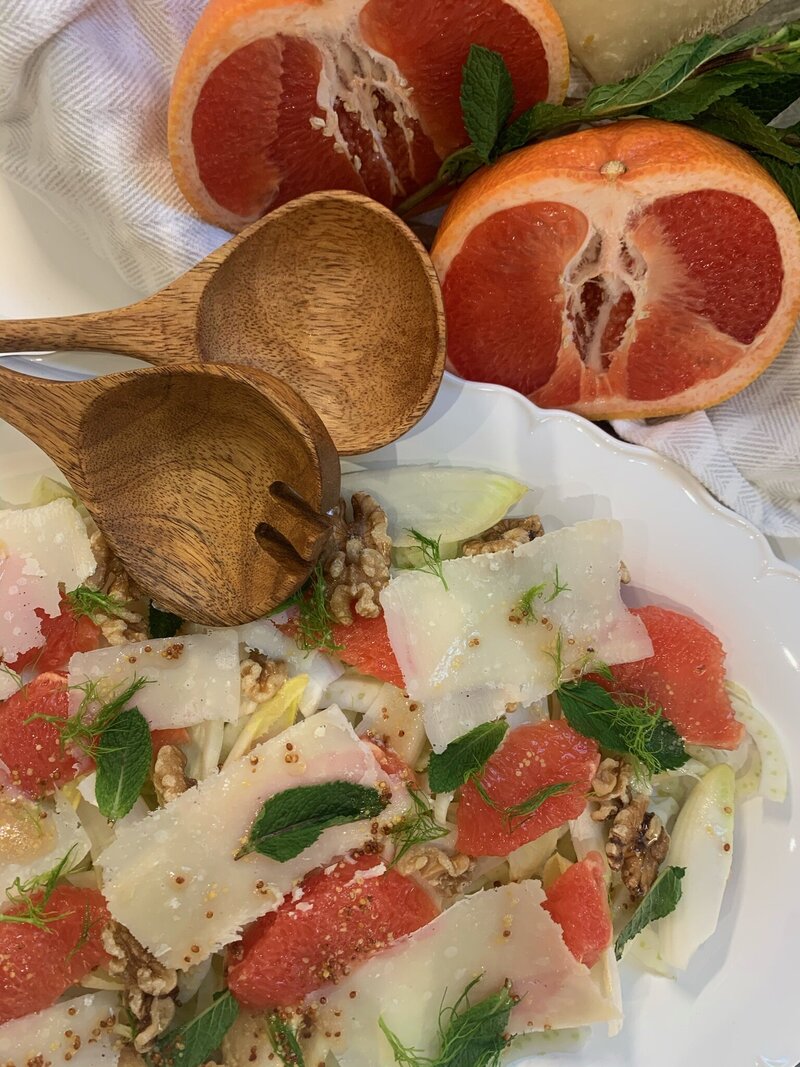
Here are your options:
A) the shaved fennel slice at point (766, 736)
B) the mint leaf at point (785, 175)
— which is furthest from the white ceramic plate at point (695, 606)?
the mint leaf at point (785, 175)

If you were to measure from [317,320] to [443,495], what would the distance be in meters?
0.44

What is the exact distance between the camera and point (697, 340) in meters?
1.82

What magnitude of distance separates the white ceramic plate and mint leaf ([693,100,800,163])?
0.63 metres

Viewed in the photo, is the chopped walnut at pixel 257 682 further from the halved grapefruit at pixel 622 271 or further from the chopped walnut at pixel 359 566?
the halved grapefruit at pixel 622 271

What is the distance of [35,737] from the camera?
1707 millimetres

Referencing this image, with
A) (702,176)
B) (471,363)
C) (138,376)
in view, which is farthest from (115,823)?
(702,176)

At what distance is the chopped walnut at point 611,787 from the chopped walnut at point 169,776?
0.84m

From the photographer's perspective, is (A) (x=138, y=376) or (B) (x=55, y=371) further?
(B) (x=55, y=371)

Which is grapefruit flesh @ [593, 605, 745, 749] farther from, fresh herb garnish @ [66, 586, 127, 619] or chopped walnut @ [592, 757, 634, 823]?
fresh herb garnish @ [66, 586, 127, 619]

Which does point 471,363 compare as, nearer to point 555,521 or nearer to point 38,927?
point 555,521

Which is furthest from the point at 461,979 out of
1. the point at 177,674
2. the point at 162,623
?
the point at 162,623

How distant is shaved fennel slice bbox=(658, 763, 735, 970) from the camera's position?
1887 mm

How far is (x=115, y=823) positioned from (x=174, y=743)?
19 cm

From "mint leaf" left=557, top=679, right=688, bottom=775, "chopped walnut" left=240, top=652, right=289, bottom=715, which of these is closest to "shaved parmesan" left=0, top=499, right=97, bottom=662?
"chopped walnut" left=240, top=652, right=289, bottom=715
